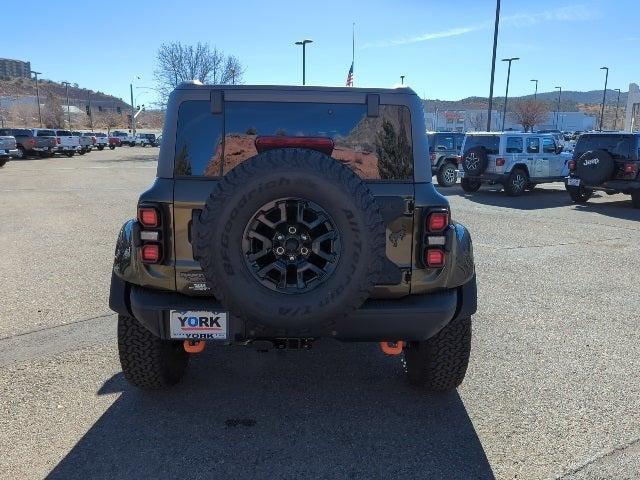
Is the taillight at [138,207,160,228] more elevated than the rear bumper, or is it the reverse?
the taillight at [138,207,160,228]

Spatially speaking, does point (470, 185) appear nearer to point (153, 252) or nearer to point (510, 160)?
point (510, 160)

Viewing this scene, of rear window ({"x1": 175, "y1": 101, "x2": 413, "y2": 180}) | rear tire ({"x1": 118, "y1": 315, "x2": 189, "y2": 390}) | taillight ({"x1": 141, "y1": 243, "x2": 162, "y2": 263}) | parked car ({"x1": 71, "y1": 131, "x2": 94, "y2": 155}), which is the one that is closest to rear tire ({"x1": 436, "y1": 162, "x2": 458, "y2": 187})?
rear window ({"x1": 175, "y1": 101, "x2": 413, "y2": 180})

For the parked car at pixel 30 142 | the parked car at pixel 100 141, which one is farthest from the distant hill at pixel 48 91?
the parked car at pixel 30 142

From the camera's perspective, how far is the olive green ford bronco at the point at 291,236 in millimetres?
2498

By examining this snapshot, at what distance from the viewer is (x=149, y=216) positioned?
2.80 m

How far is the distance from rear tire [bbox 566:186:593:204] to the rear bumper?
11957 millimetres

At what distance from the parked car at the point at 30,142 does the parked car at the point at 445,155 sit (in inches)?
945

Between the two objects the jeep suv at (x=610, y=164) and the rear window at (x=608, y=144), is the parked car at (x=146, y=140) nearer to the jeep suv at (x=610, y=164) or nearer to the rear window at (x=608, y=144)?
the rear window at (x=608, y=144)

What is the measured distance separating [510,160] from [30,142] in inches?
1081

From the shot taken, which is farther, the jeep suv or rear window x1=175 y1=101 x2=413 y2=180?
the jeep suv

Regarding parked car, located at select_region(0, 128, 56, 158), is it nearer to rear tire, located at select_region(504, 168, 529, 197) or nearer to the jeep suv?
rear tire, located at select_region(504, 168, 529, 197)

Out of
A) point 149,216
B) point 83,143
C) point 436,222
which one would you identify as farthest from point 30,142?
point 436,222

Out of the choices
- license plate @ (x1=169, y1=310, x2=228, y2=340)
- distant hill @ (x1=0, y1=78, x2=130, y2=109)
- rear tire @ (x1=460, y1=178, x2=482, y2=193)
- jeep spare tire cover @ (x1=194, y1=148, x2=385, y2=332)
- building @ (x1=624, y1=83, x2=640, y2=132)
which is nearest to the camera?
jeep spare tire cover @ (x1=194, y1=148, x2=385, y2=332)

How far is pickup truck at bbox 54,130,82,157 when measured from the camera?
33531mm
